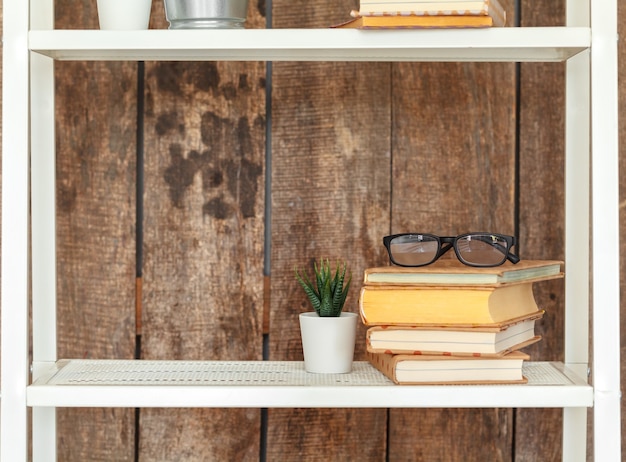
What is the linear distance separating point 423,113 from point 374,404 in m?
0.51

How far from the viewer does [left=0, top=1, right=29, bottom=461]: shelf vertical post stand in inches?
37.6

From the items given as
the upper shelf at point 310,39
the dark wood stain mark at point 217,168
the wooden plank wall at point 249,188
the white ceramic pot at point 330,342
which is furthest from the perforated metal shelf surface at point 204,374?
the upper shelf at point 310,39

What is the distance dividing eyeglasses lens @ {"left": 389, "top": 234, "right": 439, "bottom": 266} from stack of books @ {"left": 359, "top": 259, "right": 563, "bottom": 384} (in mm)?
36

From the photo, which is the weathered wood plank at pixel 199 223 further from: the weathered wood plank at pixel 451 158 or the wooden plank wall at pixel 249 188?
the weathered wood plank at pixel 451 158

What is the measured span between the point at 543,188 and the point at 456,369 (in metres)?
0.42

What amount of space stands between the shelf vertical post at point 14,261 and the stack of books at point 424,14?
42 cm

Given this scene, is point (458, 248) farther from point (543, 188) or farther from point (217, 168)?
point (217, 168)

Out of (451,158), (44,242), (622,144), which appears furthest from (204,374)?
(622,144)

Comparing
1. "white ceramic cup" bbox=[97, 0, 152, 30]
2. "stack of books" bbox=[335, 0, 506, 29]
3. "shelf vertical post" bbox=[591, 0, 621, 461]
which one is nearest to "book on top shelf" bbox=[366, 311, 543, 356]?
"shelf vertical post" bbox=[591, 0, 621, 461]

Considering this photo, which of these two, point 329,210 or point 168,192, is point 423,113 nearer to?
point 329,210

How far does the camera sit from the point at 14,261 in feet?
3.14

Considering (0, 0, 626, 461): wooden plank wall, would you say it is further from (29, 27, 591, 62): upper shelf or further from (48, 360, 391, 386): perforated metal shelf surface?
(29, 27, 591, 62): upper shelf

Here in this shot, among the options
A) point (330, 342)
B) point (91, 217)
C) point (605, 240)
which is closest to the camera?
point (605, 240)

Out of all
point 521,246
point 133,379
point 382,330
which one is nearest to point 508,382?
point 382,330
